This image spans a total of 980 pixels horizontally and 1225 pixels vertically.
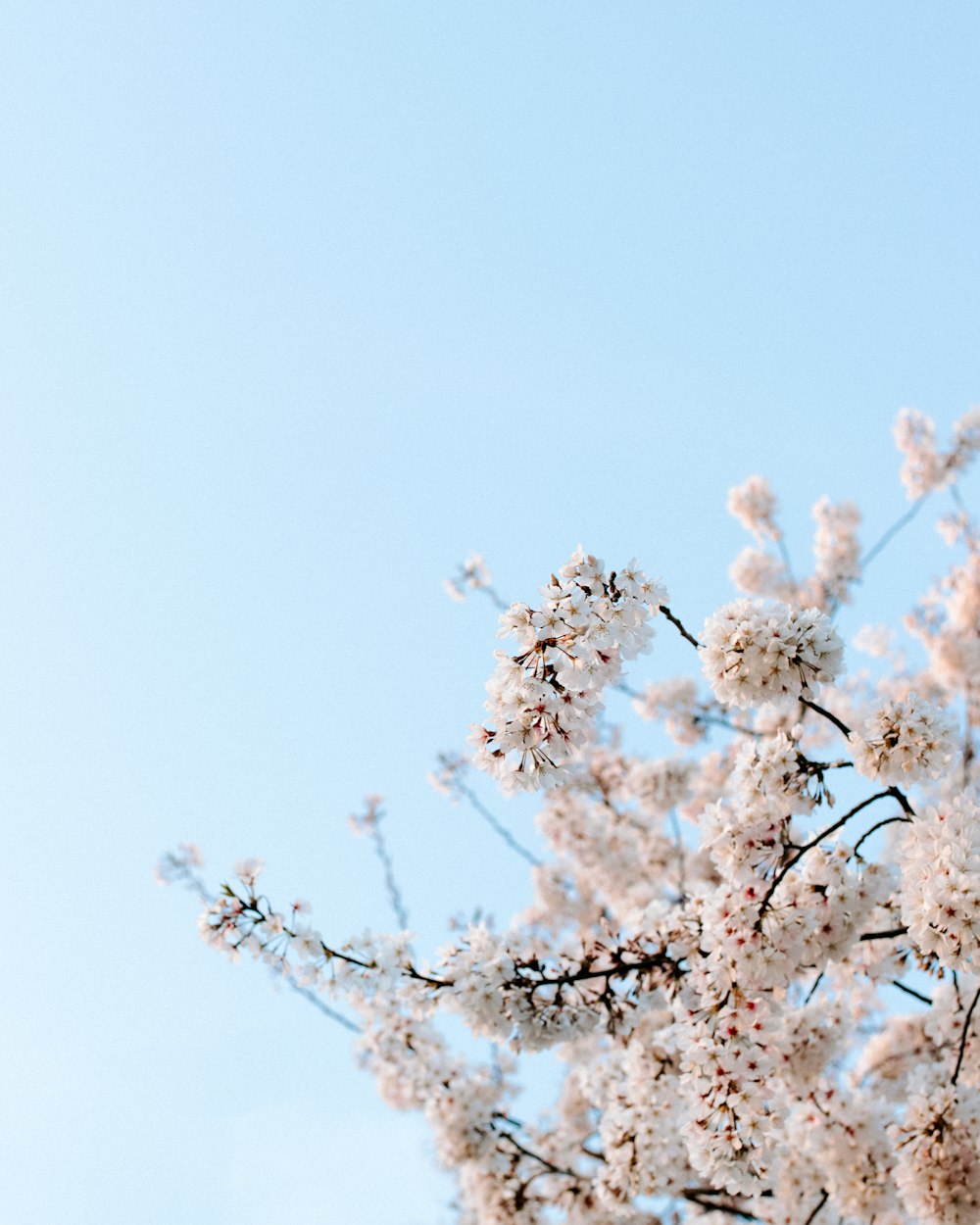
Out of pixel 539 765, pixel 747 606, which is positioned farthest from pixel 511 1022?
pixel 747 606

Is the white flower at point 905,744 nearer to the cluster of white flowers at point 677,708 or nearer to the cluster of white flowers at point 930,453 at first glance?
the cluster of white flowers at point 677,708

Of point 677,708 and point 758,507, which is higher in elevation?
point 758,507

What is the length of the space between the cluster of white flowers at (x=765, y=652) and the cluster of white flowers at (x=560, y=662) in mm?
292

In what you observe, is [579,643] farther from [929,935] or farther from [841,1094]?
[841,1094]

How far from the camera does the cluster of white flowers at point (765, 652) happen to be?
3521 mm

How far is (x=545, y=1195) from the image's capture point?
6.76 m

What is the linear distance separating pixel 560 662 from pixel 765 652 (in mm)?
773

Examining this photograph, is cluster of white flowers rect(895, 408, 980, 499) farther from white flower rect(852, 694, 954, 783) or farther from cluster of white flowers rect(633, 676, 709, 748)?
white flower rect(852, 694, 954, 783)

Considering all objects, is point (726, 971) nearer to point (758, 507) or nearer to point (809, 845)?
point (809, 845)

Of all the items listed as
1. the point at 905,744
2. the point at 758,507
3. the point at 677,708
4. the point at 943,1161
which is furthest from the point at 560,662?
the point at 758,507

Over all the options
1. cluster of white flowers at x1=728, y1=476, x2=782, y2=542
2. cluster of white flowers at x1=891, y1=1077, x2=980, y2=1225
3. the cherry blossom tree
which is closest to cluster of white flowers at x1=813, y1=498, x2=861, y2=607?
cluster of white flowers at x1=728, y1=476, x2=782, y2=542

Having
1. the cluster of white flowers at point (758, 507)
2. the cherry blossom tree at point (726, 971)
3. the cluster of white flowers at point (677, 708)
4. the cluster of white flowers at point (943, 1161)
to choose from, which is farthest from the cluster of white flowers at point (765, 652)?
the cluster of white flowers at point (758, 507)

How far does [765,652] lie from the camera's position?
3564mm

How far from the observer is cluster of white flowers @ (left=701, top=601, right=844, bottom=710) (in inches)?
139
